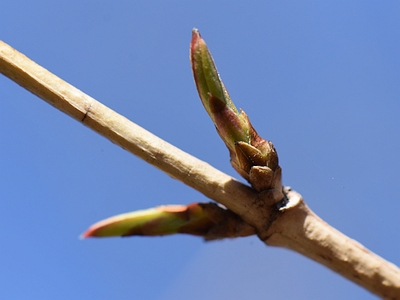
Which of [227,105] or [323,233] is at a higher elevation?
[227,105]

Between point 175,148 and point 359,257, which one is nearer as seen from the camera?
point 359,257

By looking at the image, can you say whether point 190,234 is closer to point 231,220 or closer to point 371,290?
point 231,220

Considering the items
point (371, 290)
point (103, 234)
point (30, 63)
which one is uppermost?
point (30, 63)

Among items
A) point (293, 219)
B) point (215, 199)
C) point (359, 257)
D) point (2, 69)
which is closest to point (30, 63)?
point (2, 69)

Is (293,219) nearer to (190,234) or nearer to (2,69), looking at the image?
(190,234)

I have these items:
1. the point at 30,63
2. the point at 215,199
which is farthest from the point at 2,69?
the point at 215,199

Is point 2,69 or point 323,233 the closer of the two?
point 323,233
